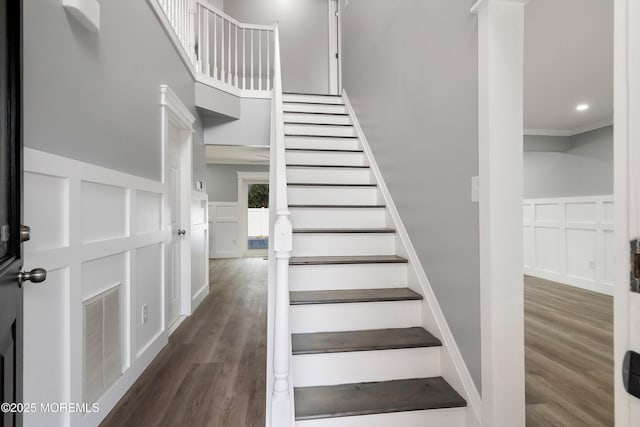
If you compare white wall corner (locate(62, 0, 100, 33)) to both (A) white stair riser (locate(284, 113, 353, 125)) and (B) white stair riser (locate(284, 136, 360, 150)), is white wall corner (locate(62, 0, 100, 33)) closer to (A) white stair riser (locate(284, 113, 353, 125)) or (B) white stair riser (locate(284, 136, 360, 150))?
(B) white stair riser (locate(284, 136, 360, 150))

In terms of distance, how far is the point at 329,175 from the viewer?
10.1 feet

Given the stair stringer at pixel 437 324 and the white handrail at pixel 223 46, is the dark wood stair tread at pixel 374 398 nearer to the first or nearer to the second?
the stair stringer at pixel 437 324

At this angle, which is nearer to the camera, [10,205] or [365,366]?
[10,205]

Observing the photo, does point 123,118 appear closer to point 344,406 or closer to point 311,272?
point 311,272

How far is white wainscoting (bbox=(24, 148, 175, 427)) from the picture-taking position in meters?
1.24

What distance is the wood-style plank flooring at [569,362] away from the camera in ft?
5.50

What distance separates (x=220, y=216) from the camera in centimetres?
758

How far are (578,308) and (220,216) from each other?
6.52m

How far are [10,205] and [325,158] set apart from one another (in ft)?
8.55

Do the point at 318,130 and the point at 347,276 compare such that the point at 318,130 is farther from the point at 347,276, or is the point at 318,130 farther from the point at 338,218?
the point at 347,276

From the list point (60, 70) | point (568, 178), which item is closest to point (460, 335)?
point (60, 70)

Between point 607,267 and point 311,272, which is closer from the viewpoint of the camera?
point 311,272

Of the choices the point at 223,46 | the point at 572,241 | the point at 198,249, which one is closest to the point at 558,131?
the point at 572,241

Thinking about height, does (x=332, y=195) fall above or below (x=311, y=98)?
below
